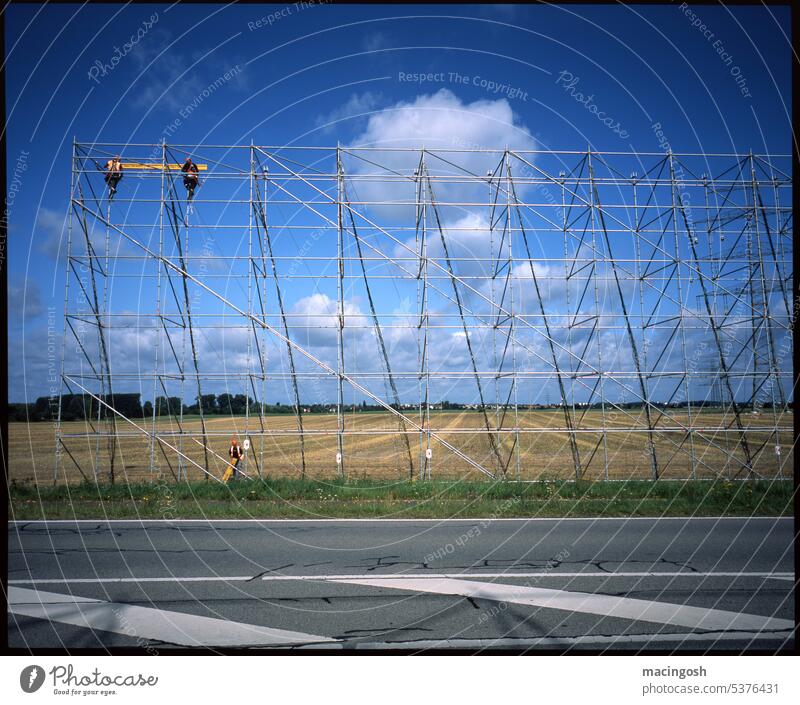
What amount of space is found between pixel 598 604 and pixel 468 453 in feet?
66.4

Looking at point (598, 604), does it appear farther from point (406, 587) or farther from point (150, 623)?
point (150, 623)

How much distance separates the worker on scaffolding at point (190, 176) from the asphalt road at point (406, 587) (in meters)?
10.7

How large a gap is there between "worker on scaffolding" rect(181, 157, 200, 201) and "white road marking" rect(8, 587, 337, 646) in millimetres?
13243

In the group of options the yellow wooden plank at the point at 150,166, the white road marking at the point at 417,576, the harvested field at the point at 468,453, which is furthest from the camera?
the yellow wooden plank at the point at 150,166

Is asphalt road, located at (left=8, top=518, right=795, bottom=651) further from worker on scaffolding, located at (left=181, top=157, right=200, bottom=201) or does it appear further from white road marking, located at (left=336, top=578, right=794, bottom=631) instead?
worker on scaffolding, located at (left=181, top=157, right=200, bottom=201)

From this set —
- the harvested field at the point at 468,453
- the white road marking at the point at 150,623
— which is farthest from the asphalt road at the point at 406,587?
the harvested field at the point at 468,453

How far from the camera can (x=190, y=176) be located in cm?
1595

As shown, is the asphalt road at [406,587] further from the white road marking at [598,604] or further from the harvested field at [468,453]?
the harvested field at [468,453]

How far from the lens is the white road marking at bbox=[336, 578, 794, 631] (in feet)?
14.9

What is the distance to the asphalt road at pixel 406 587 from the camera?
428 cm

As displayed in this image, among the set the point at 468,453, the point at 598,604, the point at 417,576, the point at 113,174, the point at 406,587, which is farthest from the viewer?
the point at 468,453

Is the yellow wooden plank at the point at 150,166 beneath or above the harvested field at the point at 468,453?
above

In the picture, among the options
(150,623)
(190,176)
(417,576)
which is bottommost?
(417,576)

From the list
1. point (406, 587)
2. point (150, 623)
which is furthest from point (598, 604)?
point (150, 623)
